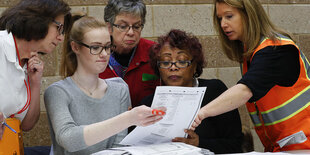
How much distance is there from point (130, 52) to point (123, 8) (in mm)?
396

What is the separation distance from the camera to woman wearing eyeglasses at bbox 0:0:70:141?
2.16 m

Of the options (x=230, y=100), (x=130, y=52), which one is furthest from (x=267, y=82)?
(x=130, y=52)

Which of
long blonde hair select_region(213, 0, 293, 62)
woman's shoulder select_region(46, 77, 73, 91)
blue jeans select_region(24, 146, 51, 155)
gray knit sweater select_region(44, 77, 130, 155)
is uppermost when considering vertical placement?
long blonde hair select_region(213, 0, 293, 62)

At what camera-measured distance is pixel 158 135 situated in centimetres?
219

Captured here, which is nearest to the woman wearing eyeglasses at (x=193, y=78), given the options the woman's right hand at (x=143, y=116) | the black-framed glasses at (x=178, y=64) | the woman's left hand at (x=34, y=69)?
the black-framed glasses at (x=178, y=64)

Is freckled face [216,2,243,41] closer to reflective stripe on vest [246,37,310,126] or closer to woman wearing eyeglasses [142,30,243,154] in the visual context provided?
reflective stripe on vest [246,37,310,126]

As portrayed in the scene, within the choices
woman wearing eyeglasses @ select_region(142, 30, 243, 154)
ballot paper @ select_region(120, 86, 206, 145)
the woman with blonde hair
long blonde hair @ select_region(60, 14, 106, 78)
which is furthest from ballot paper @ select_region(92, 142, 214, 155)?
long blonde hair @ select_region(60, 14, 106, 78)

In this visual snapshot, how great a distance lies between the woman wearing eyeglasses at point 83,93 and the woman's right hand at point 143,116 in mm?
218

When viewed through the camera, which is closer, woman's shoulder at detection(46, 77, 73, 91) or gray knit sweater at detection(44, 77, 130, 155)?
gray knit sweater at detection(44, 77, 130, 155)

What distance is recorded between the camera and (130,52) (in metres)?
3.45

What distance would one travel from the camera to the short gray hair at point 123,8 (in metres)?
3.26

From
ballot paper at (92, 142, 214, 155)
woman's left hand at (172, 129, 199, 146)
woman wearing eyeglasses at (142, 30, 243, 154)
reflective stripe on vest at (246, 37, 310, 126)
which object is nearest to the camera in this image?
ballot paper at (92, 142, 214, 155)

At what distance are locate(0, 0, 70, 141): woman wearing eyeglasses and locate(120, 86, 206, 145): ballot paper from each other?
645 millimetres

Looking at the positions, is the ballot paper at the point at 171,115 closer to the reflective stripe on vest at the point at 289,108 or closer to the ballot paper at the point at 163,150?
the ballot paper at the point at 163,150
